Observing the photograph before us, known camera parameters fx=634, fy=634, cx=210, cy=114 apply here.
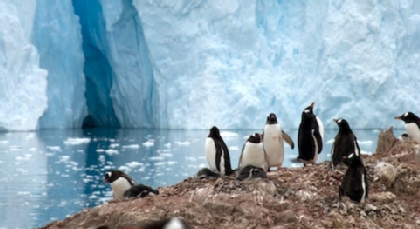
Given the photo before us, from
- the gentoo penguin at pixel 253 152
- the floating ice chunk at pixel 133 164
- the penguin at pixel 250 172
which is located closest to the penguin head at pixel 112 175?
the gentoo penguin at pixel 253 152

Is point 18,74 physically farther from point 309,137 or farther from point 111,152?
point 309,137

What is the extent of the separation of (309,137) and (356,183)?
201cm

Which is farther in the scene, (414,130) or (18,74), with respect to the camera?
(18,74)

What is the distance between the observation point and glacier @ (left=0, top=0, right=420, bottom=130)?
27516 mm

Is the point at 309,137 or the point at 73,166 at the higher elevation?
the point at 309,137

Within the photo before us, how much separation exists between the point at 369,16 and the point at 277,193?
23678mm

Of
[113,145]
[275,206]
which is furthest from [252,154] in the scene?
[113,145]

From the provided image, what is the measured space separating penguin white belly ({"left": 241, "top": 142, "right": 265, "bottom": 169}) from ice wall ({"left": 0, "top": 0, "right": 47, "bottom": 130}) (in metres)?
21.0

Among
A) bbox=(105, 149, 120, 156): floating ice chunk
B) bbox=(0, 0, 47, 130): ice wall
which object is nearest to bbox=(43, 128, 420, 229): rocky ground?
bbox=(105, 149, 120, 156): floating ice chunk

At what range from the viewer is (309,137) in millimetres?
6906

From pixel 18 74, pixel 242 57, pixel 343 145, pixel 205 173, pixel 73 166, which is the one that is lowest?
pixel 73 166

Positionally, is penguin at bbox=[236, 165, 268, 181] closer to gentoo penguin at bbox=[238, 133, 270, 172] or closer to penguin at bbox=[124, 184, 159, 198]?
gentoo penguin at bbox=[238, 133, 270, 172]

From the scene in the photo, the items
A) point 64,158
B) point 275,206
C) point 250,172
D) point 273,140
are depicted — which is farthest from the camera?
point 64,158

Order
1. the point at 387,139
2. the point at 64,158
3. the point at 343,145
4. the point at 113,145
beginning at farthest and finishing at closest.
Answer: the point at 113,145, the point at 64,158, the point at 387,139, the point at 343,145
